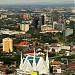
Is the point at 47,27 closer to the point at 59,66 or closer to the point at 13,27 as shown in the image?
the point at 13,27

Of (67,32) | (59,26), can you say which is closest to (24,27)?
(59,26)

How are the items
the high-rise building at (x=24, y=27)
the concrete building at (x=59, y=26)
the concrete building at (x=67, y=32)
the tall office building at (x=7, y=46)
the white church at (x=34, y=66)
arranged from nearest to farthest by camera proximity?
the white church at (x=34, y=66), the tall office building at (x=7, y=46), the concrete building at (x=67, y=32), the concrete building at (x=59, y=26), the high-rise building at (x=24, y=27)

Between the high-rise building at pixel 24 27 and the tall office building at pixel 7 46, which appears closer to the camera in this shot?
the tall office building at pixel 7 46

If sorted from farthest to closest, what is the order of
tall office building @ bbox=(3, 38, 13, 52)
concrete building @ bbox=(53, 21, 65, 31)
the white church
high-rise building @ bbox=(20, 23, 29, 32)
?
1. high-rise building @ bbox=(20, 23, 29, 32)
2. concrete building @ bbox=(53, 21, 65, 31)
3. tall office building @ bbox=(3, 38, 13, 52)
4. the white church

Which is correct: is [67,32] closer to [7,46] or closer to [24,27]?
[24,27]

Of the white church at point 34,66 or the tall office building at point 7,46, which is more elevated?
the white church at point 34,66

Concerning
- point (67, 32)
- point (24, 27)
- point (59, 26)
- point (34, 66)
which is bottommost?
point (24, 27)

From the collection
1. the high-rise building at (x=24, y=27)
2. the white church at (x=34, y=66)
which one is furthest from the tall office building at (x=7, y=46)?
the high-rise building at (x=24, y=27)

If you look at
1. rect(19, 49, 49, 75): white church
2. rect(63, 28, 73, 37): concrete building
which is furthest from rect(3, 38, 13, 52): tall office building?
rect(19, 49, 49, 75): white church

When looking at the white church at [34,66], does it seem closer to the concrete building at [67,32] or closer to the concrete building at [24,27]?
the concrete building at [67,32]

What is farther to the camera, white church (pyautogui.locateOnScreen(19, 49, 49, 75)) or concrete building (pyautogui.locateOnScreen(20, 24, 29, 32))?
concrete building (pyautogui.locateOnScreen(20, 24, 29, 32))

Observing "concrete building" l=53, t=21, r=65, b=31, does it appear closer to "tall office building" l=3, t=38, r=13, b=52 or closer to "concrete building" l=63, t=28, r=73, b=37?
"concrete building" l=63, t=28, r=73, b=37
